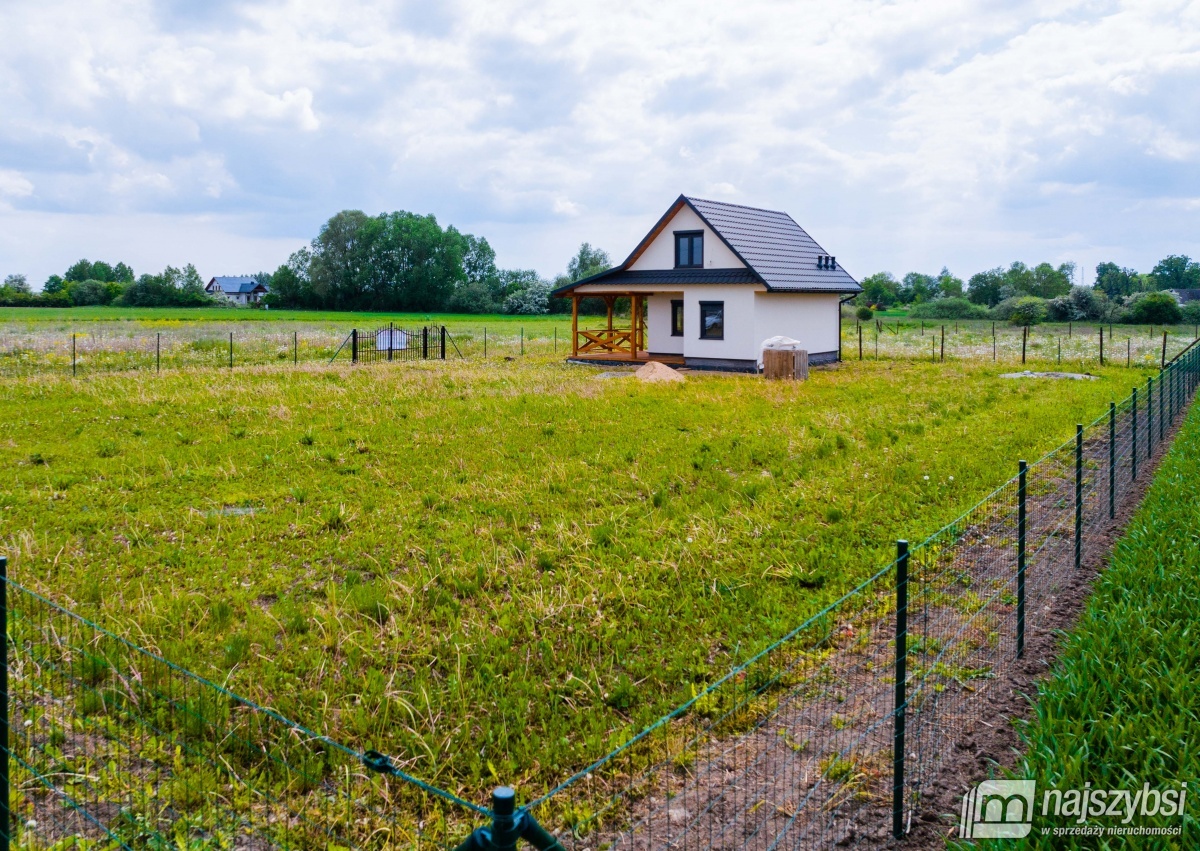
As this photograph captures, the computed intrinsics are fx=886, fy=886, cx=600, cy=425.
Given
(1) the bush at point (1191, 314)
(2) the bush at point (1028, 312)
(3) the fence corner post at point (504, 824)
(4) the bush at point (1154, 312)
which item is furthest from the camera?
(1) the bush at point (1191, 314)

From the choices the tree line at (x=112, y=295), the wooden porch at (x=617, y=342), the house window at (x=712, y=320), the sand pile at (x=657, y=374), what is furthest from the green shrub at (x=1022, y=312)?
the tree line at (x=112, y=295)

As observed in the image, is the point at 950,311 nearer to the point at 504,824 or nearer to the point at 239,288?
the point at 504,824

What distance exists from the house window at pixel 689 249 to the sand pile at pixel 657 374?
5714 millimetres

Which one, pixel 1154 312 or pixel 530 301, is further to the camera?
pixel 530 301

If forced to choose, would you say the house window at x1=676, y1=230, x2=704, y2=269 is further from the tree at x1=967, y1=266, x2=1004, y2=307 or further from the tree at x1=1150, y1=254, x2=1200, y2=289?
the tree at x1=1150, y1=254, x2=1200, y2=289

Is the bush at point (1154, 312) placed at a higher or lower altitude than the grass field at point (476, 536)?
higher

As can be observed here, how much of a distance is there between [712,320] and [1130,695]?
2362cm

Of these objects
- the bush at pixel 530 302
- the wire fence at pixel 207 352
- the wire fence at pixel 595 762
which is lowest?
the wire fence at pixel 595 762

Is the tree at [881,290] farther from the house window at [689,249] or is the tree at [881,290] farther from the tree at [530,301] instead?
the house window at [689,249]

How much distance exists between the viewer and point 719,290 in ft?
88.8

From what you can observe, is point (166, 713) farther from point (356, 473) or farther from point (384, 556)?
point (356, 473)

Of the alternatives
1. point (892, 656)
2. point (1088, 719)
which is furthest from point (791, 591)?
point (1088, 719)

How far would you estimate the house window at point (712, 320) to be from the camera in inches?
1068

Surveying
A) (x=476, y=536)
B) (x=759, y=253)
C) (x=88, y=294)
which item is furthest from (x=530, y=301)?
(x=476, y=536)
